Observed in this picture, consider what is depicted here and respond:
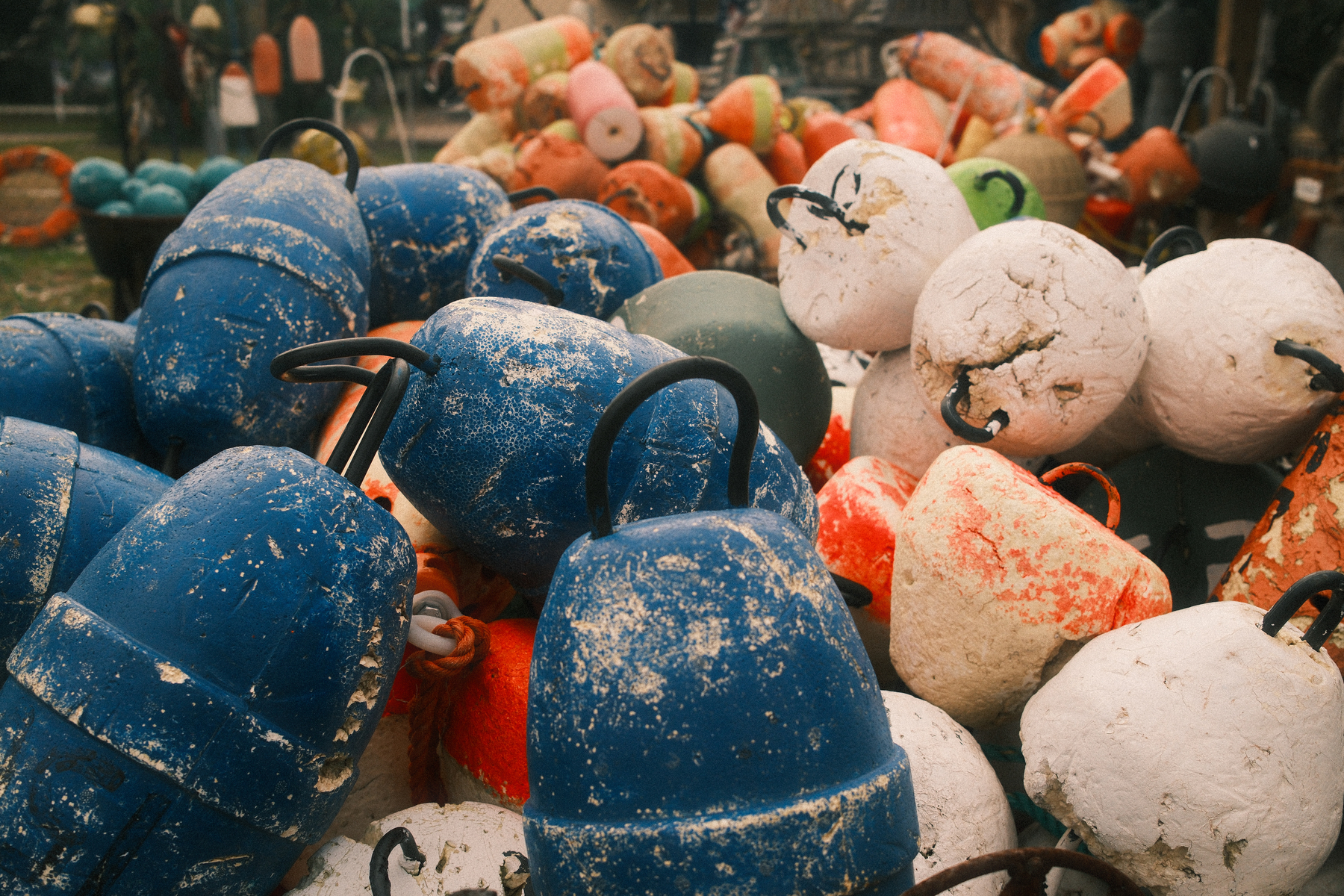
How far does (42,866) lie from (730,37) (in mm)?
11956

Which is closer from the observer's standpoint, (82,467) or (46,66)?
(82,467)

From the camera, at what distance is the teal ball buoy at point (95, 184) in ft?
24.6

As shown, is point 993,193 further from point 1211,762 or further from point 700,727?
point 700,727

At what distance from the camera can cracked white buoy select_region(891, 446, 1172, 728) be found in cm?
169

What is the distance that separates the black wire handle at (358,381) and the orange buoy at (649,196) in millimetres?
4137

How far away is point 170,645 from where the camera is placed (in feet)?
4.08

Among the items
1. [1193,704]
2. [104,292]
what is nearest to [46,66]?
[104,292]

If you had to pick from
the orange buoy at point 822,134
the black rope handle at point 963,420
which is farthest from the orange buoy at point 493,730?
the orange buoy at point 822,134

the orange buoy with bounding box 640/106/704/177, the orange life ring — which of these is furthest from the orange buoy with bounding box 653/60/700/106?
the orange life ring

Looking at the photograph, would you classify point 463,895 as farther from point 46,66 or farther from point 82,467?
point 46,66

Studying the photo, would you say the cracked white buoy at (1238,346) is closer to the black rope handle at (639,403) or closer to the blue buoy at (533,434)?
the blue buoy at (533,434)

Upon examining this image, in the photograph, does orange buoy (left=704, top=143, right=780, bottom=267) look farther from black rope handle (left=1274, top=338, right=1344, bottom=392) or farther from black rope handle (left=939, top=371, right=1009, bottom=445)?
black rope handle (left=1274, top=338, right=1344, bottom=392)

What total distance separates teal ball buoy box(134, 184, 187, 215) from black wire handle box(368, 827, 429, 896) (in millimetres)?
6576

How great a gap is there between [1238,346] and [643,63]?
6131mm
